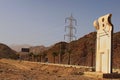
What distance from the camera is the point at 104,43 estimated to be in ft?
88.8

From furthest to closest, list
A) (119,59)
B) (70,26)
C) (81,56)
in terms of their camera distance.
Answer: (81,56)
(119,59)
(70,26)

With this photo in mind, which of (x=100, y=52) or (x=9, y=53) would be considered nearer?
(x=100, y=52)

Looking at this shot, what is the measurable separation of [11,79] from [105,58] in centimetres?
1005

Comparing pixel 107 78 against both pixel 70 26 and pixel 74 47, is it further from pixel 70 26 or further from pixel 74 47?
pixel 74 47

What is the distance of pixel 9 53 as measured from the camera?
18188 cm

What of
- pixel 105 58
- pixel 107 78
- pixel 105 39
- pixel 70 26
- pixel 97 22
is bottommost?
pixel 107 78

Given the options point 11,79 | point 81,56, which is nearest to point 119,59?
point 81,56

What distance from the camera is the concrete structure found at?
2588cm

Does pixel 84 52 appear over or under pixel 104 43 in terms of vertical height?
over

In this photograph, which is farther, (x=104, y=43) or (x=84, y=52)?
(x=84, y=52)

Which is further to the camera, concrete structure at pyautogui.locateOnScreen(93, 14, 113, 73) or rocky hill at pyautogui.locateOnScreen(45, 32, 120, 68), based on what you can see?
rocky hill at pyautogui.locateOnScreen(45, 32, 120, 68)

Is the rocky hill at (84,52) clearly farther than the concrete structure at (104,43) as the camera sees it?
Yes

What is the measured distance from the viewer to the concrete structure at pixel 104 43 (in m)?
25.9

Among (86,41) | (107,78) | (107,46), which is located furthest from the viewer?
(86,41)
